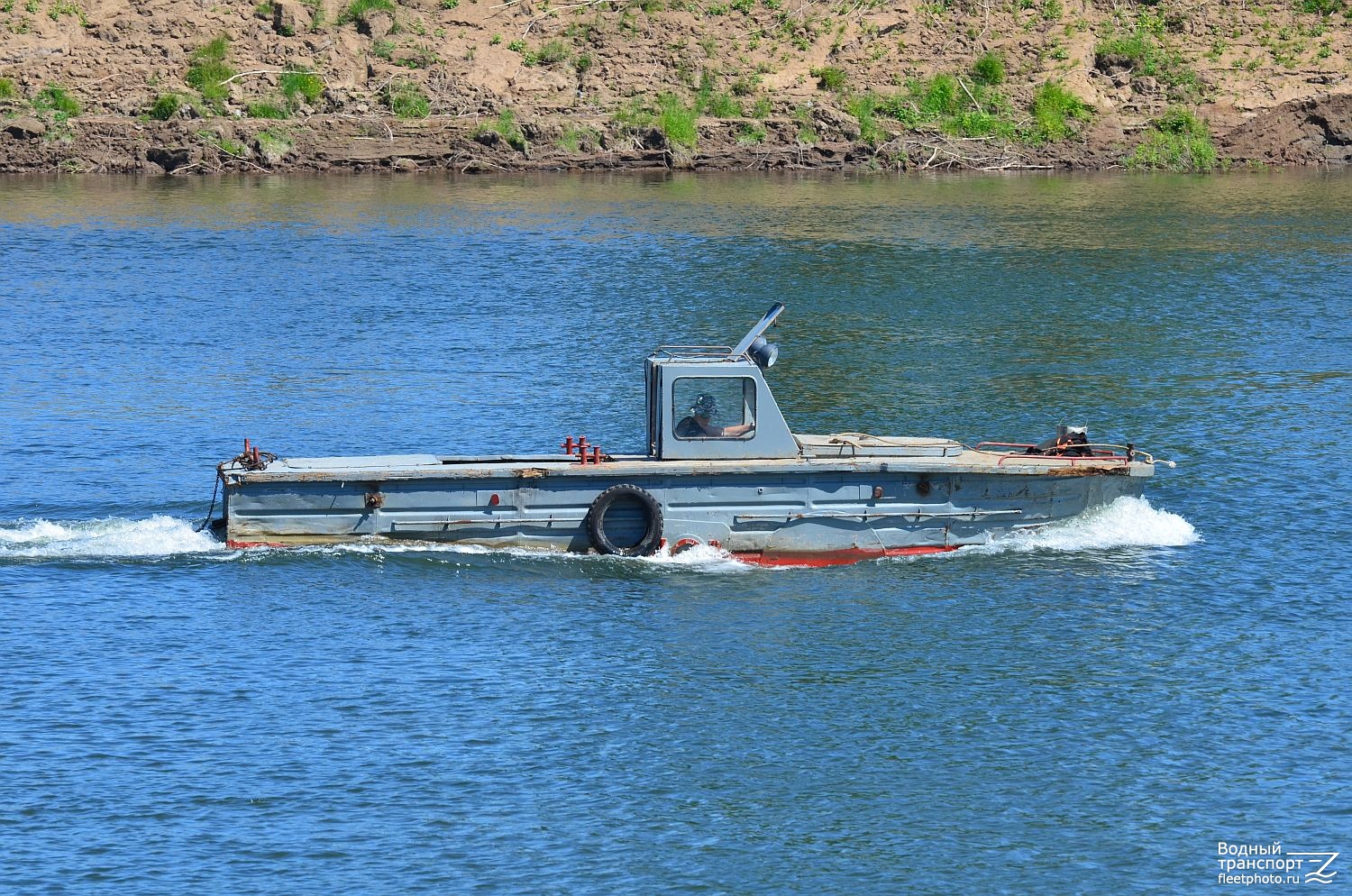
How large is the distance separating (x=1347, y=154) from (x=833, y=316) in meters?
40.0

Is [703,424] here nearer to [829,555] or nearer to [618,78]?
[829,555]

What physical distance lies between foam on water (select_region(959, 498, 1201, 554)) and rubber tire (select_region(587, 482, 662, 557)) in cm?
419

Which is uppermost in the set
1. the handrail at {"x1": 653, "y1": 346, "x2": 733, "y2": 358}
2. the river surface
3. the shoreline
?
the shoreline

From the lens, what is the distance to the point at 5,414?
104 feet

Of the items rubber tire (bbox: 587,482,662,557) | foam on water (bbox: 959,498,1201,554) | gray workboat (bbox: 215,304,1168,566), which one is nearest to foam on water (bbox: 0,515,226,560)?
gray workboat (bbox: 215,304,1168,566)

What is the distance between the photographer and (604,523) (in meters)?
23.2

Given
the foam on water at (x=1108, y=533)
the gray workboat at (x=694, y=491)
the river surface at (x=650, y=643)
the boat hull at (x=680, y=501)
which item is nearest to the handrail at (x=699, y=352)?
the gray workboat at (x=694, y=491)

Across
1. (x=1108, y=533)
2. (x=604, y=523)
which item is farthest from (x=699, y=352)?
(x=1108, y=533)

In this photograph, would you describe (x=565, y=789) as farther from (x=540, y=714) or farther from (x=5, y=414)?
(x=5, y=414)

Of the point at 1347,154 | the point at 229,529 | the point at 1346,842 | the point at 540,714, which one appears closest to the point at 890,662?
the point at 540,714

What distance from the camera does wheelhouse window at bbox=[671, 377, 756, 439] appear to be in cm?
2342

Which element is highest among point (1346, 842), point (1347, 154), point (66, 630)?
point (1347, 154)

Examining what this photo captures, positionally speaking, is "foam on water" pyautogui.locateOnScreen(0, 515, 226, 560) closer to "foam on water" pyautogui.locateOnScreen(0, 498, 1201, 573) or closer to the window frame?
"foam on water" pyautogui.locateOnScreen(0, 498, 1201, 573)

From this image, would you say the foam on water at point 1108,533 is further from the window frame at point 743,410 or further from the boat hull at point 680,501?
the window frame at point 743,410
